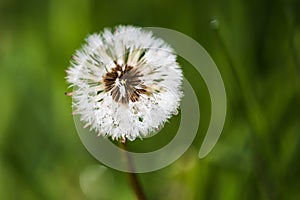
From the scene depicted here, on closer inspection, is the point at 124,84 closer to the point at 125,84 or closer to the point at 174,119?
the point at 125,84

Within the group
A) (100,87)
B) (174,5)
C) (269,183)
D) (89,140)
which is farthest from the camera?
(174,5)

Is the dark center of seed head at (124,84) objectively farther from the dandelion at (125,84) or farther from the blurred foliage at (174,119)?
the blurred foliage at (174,119)

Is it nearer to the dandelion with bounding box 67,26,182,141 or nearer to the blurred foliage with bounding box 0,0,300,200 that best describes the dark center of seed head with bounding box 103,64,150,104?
the dandelion with bounding box 67,26,182,141

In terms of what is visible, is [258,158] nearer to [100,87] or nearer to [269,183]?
[269,183]

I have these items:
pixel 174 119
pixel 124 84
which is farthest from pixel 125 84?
pixel 174 119

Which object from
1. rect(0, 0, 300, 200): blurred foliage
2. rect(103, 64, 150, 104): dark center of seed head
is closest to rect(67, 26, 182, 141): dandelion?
rect(103, 64, 150, 104): dark center of seed head

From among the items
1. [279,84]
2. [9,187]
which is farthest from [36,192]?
[279,84]
